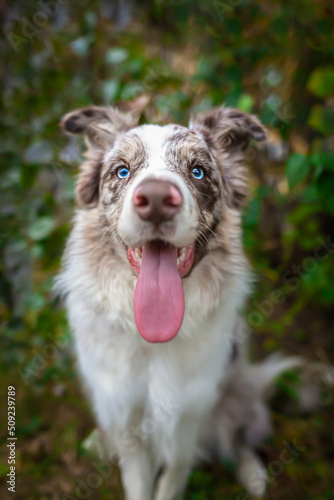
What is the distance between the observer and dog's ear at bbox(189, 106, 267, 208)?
2.05m

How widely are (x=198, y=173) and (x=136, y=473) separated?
1.91 meters

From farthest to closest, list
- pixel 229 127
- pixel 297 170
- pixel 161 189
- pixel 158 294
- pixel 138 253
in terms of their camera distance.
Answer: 1. pixel 229 127
2. pixel 297 170
3. pixel 138 253
4. pixel 158 294
5. pixel 161 189

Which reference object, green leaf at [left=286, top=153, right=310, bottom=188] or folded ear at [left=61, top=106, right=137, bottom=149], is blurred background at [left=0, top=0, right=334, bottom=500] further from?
folded ear at [left=61, top=106, right=137, bottom=149]

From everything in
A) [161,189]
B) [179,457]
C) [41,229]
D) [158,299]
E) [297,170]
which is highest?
[297,170]

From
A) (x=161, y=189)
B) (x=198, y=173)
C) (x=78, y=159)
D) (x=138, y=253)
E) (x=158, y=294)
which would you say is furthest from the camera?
(x=78, y=159)

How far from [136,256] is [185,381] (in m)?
0.81

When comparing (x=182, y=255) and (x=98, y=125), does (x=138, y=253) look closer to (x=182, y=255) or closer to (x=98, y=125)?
(x=182, y=255)

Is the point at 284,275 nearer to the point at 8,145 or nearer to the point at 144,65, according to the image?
the point at 144,65

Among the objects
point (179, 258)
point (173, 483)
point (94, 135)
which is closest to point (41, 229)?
point (94, 135)

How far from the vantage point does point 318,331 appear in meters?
3.83

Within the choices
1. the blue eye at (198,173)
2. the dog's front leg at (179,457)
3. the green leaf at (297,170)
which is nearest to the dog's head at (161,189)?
the blue eye at (198,173)

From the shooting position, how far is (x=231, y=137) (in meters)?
2.16

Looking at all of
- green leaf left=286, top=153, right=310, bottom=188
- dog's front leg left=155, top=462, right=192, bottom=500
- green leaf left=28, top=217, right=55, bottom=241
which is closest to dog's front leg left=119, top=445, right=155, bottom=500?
dog's front leg left=155, top=462, right=192, bottom=500

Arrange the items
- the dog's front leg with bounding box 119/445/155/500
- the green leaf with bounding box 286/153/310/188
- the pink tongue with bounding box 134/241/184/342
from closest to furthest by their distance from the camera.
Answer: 1. the pink tongue with bounding box 134/241/184/342
2. the green leaf with bounding box 286/153/310/188
3. the dog's front leg with bounding box 119/445/155/500
